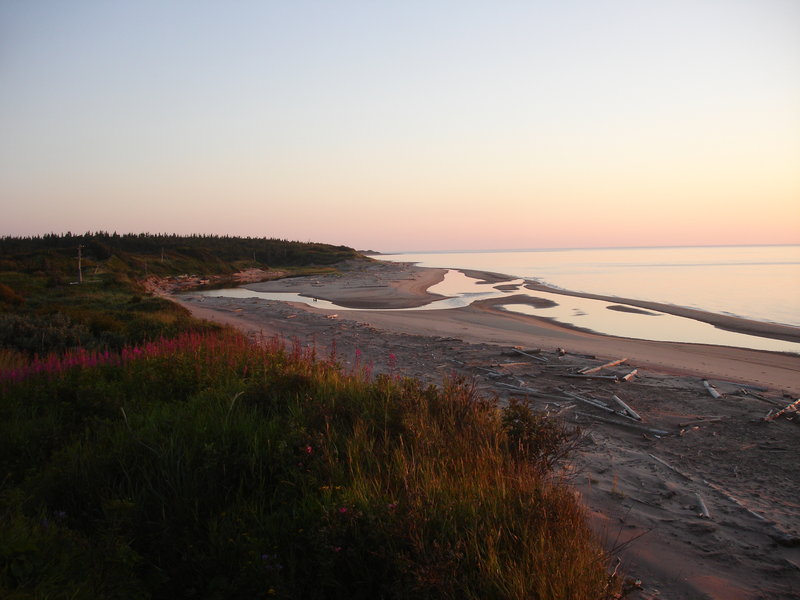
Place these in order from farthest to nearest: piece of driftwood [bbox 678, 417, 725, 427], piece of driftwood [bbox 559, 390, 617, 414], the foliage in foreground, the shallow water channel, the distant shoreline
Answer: the shallow water channel, the distant shoreline, piece of driftwood [bbox 559, 390, 617, 414], piece of driftwood [bbox 678, 417, 725, 427], the foliage in foreground

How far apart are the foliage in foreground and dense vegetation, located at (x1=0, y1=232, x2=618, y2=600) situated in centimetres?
1

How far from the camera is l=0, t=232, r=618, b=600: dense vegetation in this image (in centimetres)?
297

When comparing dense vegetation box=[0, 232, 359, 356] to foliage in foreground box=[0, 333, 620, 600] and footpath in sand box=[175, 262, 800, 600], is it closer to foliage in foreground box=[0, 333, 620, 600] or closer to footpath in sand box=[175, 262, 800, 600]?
footpath in sand box=[175, 262, 800, 600]

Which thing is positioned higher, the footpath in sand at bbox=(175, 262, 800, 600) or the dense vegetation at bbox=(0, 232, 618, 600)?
the dense vegetation at bbox=(0, 232, 618, 600)

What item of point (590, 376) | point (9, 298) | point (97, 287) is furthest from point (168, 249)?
point (590, 376)

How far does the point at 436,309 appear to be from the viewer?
24938 mm

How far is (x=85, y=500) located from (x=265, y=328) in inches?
533

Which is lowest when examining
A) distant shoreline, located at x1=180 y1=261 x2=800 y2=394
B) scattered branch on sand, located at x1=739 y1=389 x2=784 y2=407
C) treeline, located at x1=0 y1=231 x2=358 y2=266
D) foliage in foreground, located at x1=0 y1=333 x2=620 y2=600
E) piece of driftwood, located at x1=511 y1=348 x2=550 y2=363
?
distant shoreline, located at x1=180 y1=261 x2=800 y2=394

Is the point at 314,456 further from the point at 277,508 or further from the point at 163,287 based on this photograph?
the point at 163,287

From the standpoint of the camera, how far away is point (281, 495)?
12.6 ft

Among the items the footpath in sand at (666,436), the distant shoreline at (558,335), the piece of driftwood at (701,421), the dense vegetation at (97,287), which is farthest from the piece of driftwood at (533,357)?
the dense vegetation at (97,287)

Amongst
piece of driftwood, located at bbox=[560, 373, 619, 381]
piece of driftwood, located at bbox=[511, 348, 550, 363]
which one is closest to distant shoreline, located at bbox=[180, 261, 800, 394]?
piece of driftwood, located at bbox=[511, 348, 550, 363]

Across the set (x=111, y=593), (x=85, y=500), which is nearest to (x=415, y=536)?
(x=111, y=593)

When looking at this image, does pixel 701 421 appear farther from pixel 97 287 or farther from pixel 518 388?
pixel 97 287
